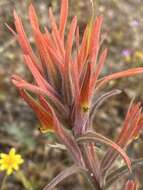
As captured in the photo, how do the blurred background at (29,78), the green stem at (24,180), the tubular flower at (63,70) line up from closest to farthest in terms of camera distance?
the tubular flower at (63,70) → the green stem at (24,180) → the blurred background at (29,78)

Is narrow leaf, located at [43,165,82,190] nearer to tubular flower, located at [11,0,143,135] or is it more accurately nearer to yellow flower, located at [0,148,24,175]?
tubular flower, located at [11,0,143,135]

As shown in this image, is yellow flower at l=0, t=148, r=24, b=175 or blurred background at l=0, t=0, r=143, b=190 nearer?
yellow flower at l=0, t=148, r=24, b=175

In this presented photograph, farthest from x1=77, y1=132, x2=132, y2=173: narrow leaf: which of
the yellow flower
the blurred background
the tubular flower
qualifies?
the yellow flower

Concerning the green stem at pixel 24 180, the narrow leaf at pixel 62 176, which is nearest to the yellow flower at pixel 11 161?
the green stem at pixel 24 180

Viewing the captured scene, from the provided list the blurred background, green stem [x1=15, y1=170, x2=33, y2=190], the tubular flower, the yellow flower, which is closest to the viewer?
the tubular flower

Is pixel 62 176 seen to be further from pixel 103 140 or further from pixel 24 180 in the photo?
pixel 24 180

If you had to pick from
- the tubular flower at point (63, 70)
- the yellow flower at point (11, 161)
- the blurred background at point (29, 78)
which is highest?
the blurred background at point (29, 78)

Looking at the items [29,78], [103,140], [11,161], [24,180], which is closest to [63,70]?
[103,140]

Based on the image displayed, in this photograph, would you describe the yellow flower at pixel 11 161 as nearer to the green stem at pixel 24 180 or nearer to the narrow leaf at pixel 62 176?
the green stem at pixel 24 180

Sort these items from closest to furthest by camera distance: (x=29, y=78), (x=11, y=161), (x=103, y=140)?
1. (x=103, y=140)
2. (x=11, y=161)
3. (x=29, y=78)

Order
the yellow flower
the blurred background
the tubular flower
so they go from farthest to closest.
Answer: the blurred background → the yellow flower → the tubular flower
